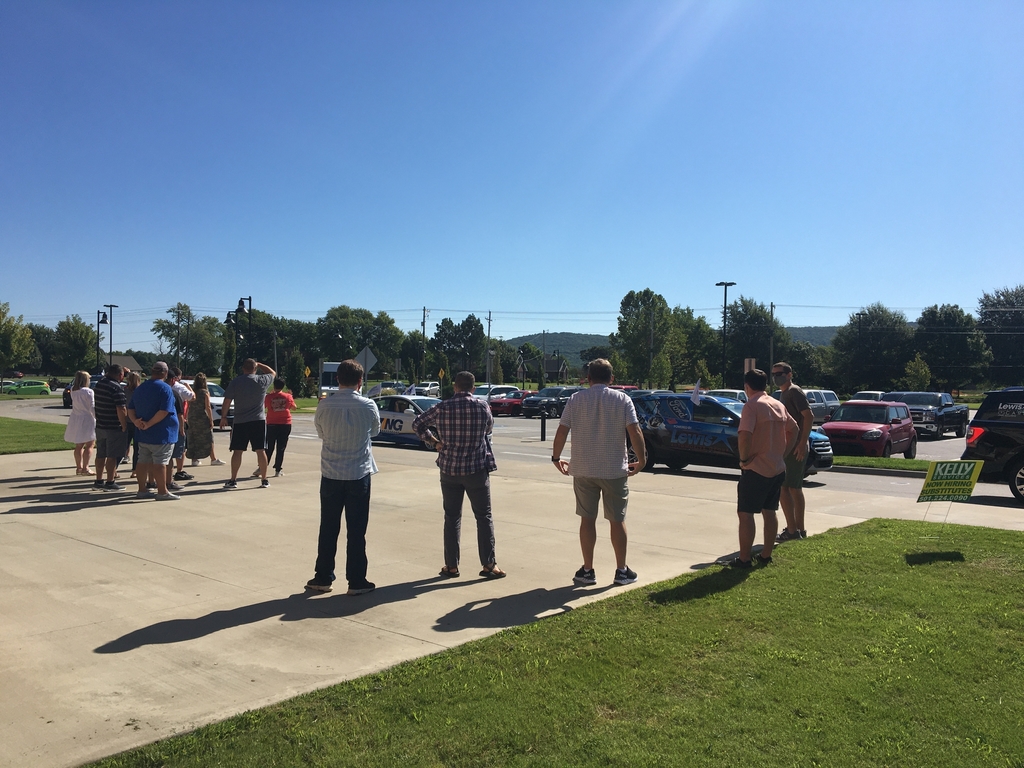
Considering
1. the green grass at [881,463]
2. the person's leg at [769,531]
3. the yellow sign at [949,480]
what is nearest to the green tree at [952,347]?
the green grass at [881,463]

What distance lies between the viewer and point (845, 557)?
286 inches

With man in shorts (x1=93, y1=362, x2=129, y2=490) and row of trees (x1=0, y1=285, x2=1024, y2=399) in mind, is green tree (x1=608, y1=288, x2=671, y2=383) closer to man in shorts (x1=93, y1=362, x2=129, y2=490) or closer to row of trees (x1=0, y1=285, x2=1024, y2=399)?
row of trees (x1=0, y1=285, x2=1024, y2=399)

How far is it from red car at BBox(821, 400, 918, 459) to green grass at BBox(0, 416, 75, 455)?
60.3 ft

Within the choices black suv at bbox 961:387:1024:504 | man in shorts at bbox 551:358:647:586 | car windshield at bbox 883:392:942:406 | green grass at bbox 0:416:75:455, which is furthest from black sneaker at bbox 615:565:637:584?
car windshield at bbox 883:392:942:406

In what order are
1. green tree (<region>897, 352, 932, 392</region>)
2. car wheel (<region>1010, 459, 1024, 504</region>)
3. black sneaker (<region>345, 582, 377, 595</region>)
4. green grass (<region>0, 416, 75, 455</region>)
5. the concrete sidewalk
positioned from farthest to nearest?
green tree (<region>897, 352, 932, 392</region>), green grass (<region>0, 416, 75, 455</region>), car wheel (<region>1010, 459, 1024, 504</region>), black sneaker (<region>345, 582, 377, 595</region>), the concrete sidewalk

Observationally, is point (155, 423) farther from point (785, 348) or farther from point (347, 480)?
point (785, 348)

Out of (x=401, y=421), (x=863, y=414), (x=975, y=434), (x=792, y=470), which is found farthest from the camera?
(x=863, y=414)

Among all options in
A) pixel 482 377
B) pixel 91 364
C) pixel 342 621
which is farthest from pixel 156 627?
pixel 482 377

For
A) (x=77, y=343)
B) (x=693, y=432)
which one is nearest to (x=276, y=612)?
(x=693, y=432)

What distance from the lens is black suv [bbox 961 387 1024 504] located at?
12234mm

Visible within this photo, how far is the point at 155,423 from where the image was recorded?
10.4 meters

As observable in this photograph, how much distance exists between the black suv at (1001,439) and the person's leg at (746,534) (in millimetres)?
7274

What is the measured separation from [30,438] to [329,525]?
60.0 feet

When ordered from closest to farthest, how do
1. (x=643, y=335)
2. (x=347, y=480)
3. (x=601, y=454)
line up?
(x=347, y=480)
(x=601, y=454)
(x=643, y=335)
